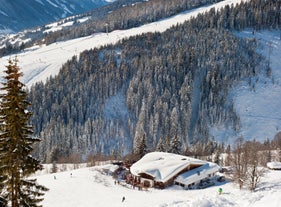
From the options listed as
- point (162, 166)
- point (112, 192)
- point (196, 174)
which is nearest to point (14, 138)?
point (112, 192)

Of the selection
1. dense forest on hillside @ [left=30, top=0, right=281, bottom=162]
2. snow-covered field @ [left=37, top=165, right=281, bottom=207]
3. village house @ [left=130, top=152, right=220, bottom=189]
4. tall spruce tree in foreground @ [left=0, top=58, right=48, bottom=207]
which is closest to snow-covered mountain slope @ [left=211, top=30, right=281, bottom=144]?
dense forest on hillside @ [left=30, top=0, right=281, bottom=162]

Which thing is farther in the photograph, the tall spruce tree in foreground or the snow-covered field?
the snow-covered field

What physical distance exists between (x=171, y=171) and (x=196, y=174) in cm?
527

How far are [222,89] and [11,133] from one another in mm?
159171

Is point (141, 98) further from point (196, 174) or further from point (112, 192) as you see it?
point (112, 192)

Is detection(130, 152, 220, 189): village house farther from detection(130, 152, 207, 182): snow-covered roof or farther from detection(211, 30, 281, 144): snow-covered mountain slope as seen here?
detection(211, 30, 281, 144): snow-covered mountain slope

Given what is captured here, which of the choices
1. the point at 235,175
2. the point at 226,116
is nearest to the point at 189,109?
the point at 226,116

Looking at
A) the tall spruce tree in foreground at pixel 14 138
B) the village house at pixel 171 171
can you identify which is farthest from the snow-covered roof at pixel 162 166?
the tall spruce tree in foreground at pixel 14 138

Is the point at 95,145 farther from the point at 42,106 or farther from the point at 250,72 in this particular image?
the point at 250,72

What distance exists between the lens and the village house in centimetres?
7388

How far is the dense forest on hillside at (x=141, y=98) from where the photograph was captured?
152m

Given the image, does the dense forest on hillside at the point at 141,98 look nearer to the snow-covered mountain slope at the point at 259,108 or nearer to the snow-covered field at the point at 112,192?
the snow-covered mountain slope at the point at 259,108

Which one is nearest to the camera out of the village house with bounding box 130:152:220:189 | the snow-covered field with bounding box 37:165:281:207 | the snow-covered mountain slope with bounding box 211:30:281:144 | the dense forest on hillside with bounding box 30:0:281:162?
the snow-covered field with bounding box 37:165:281:207

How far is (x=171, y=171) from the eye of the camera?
74.6m
